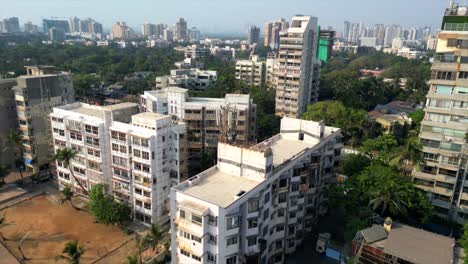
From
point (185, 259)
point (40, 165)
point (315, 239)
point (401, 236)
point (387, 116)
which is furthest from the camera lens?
point (387, 116)

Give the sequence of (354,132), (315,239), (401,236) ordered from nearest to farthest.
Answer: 1. (401,236)
2. (315,239)
3. (354,132)

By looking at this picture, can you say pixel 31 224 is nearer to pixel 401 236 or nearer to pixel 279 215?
pixel 279 215

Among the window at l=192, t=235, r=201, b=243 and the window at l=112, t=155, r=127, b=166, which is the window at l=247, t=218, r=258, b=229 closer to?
the window at l=192, t=235, r=201, b=243

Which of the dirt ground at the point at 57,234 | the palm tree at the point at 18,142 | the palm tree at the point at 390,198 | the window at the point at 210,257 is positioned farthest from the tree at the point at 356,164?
the palm tree at the point at 18,142

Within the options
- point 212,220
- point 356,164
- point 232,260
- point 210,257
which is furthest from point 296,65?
point 210,257

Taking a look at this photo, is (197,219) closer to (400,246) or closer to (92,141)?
(400,246)

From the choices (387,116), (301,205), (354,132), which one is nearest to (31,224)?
(301,205)
